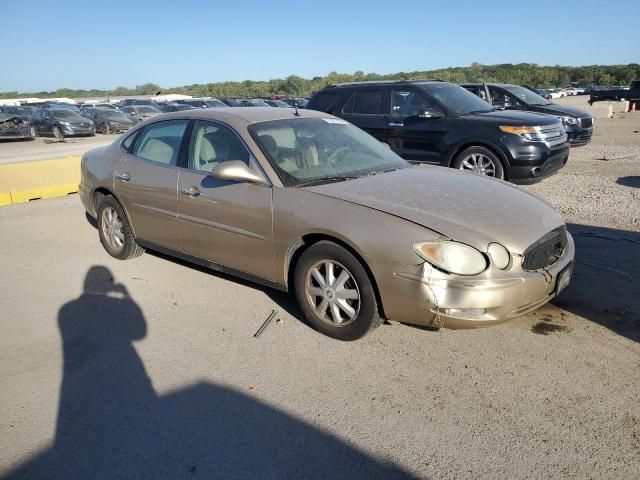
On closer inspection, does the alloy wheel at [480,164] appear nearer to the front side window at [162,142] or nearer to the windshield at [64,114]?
the front side window at [162,142]

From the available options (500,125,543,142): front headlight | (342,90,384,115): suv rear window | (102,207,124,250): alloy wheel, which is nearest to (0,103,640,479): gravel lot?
(102,207,124,250): alloy wheel

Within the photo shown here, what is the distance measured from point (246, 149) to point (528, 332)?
2.56 m

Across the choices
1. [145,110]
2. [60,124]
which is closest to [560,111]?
[60,124]

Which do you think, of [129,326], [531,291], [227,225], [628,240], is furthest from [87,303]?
[628,240]

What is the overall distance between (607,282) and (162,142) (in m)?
4.28

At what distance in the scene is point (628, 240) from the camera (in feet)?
18.3

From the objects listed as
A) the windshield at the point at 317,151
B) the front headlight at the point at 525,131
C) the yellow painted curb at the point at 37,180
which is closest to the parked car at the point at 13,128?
the yellow painted curb at the point at 37,180

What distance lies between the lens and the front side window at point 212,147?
4301 mm

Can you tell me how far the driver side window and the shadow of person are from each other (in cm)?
621

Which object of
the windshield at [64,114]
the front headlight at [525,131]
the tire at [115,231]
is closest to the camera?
the tire at [115,231]

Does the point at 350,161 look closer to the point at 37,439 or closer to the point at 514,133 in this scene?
the point at 37,439

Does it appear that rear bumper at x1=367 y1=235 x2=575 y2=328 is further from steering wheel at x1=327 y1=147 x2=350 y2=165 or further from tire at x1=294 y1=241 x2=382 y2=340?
steering wheel at x1=327 y1=147 x2=350 y2=165

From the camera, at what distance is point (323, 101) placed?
914 cm

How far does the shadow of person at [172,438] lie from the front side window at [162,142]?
2.07 metres
